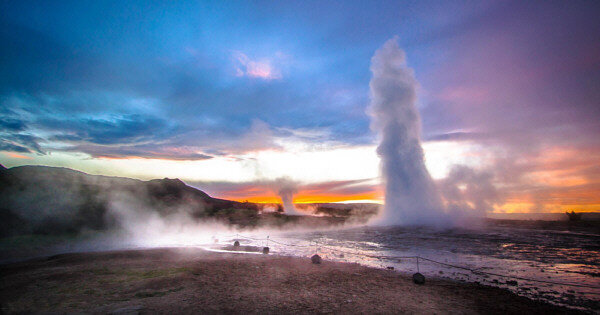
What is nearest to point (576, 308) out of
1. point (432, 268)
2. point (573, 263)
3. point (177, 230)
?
point (432, 268)

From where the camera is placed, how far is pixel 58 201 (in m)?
46.2

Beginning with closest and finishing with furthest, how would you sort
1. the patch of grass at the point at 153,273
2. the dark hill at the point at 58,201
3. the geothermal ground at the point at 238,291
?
the geothermal ground at the point at 238,291
the patch of grass at the point at 153,273
the dark hill at the point at 58,201

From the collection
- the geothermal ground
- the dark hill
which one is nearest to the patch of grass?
the geothermal ground

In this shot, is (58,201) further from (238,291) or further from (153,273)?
(238,291)

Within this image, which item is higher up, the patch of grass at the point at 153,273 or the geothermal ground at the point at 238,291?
the geothermal ground at the point at 238,291

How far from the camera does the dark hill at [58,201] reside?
37.7 metres

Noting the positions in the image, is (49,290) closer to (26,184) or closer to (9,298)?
(9,298)

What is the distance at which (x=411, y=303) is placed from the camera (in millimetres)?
8852

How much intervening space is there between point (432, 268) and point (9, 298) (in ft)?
67.8

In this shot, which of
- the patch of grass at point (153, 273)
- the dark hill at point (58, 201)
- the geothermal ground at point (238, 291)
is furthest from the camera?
the dark hill at point (58, 201)

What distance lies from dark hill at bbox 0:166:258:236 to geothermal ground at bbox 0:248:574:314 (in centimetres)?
3285

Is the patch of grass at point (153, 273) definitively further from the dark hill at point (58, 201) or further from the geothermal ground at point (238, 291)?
the dark hill at point (58, 201)

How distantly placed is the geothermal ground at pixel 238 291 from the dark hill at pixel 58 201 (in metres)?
32.8

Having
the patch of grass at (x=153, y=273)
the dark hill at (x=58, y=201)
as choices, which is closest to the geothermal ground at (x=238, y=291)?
the patch of grass at (x=153, y=273)
